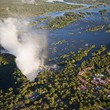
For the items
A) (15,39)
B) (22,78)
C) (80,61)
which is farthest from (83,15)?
(22,78)

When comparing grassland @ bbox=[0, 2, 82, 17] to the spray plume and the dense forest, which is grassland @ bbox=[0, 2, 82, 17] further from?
the dense forest

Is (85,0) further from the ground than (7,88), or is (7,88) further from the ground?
(85,0)

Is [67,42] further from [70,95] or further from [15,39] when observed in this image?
[70,95]

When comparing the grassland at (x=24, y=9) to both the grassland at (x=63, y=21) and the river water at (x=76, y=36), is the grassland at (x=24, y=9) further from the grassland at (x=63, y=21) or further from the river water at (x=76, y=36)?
the river water at (x=76, y=36)

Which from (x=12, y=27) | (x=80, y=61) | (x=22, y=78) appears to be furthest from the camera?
(x=12, y=27)

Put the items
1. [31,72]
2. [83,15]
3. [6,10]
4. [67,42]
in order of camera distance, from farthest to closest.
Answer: [6,10] → [83,15] → [67,42] → [31,72]

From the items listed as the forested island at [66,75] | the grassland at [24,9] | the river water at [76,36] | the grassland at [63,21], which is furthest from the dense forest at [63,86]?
the grassland at [24,9]

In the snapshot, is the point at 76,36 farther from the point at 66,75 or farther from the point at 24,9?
the point at 24,9

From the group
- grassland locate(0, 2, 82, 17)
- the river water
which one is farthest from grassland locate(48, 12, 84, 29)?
grassland locate(0, 2, 82, 17)
